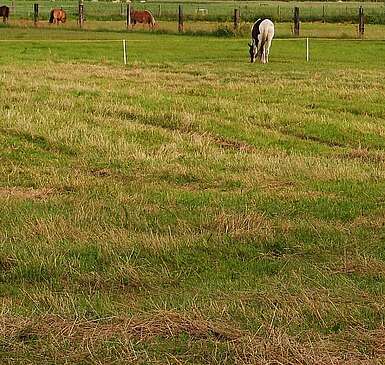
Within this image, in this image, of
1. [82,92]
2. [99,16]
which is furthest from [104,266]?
[99,16]

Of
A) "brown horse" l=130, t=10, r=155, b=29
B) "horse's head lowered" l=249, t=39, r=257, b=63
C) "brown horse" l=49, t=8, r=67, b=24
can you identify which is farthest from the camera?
"brown horse" l=49, t=8, r=67, b=24

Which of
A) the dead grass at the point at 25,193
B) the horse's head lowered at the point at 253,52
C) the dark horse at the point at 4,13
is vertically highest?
the dark horse at the point at 4,13

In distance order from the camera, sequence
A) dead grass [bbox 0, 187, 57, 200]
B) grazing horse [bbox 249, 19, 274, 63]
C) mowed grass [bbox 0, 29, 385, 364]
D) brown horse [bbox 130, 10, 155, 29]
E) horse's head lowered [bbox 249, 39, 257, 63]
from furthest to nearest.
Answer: brown horse [bbox 130, 10, 155, 29] → grazing horse [bbox 249, 19, 274, 63] → horse's head lowered [bbox 249, 39, 257, 63] → dead grass [bbox 0, 187, 57, 200] → mowed grass [bbox 0, 29, 385, 364]

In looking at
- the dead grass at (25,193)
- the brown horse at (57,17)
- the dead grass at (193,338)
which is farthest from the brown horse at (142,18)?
the dead grass at (193,338)

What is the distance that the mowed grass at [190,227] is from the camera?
5156 mm

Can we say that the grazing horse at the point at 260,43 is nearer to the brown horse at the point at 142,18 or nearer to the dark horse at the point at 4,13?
the brown horse at the point at 142,18

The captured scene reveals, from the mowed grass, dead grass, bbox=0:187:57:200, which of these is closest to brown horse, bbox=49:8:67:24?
the mowed grass

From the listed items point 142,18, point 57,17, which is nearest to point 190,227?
point 142,18

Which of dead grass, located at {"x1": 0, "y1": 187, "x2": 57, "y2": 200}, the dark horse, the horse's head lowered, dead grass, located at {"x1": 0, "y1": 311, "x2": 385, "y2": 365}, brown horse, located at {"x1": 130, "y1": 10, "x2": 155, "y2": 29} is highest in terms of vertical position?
the dark horse

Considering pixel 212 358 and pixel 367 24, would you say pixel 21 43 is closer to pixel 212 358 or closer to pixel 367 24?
pixel 367 24

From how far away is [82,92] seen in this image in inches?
785

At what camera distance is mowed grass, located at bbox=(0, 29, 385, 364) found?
5.16 meters

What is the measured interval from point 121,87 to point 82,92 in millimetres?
1811

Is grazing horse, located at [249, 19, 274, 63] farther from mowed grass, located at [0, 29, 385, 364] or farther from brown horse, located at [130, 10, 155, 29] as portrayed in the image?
brown horse, located at [130, 10, 155, 29]
